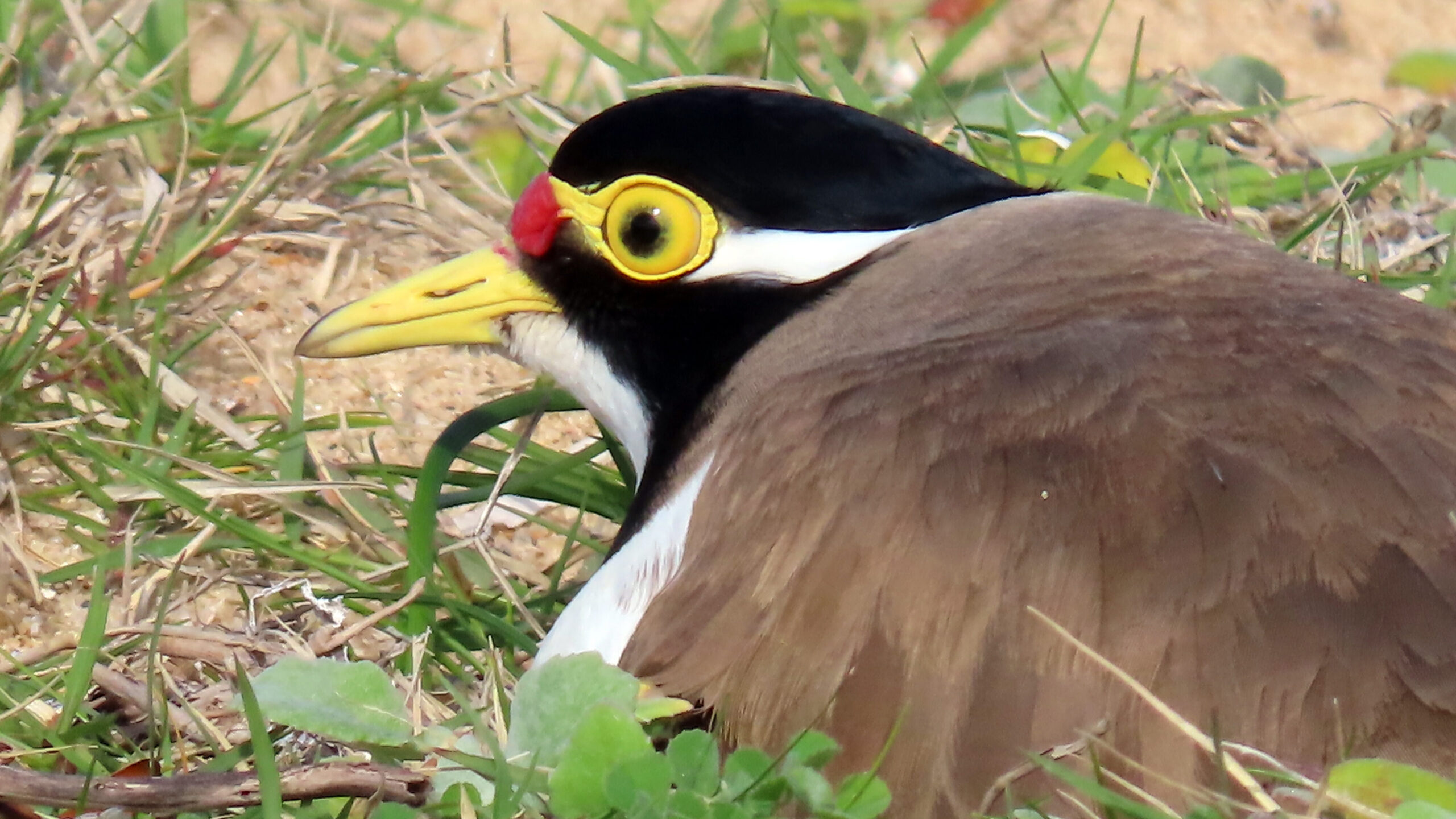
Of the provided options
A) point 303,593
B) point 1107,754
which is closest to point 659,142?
point 303,593

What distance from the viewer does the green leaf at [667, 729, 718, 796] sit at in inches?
84.9

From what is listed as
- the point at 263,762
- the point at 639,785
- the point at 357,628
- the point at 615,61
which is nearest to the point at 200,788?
the point at 263,762

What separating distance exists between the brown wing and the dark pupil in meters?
0.44

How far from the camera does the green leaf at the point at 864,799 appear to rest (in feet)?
6.72

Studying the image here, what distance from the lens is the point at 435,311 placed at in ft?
10.8

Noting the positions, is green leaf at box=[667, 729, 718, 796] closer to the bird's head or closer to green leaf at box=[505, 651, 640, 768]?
green leaf at box=[505, 651, 640, 768]

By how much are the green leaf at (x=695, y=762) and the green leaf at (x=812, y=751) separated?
92mm

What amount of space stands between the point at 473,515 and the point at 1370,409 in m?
1.93

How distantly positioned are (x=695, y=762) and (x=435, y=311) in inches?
54.6

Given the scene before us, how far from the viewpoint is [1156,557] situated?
214cm

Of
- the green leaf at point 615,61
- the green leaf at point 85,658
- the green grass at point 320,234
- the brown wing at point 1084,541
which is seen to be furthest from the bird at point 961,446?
the green leaf at point 615,61

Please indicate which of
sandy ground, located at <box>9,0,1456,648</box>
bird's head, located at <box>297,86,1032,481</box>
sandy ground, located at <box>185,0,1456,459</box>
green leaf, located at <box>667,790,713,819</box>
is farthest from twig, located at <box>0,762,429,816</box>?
sandy ground, located at <box>185,0,1456,459</box>

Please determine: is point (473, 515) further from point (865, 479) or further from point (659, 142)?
point (865, 479)

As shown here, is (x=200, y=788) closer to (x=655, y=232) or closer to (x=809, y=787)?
(x=809, y=787)
